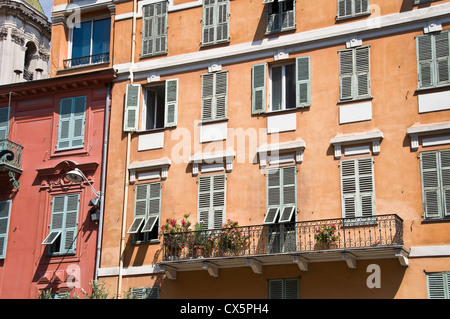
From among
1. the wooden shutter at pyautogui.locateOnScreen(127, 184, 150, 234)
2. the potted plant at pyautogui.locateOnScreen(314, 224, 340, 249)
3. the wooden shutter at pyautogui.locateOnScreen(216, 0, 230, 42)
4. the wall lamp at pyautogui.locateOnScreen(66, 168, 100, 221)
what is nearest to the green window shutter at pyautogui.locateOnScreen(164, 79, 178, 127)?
the wooden shutter at pyautogui.locateOnScreen(216, 0, 230, 42)

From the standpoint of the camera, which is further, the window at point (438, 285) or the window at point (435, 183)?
the window at point (435, 183)

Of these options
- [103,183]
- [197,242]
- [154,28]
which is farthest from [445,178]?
[154,28]

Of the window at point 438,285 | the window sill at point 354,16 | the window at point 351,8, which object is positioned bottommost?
the window at point 438,285

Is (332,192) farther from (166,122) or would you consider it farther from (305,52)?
(166,122)

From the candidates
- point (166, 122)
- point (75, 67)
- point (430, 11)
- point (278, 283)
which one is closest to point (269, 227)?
point (278, 283)

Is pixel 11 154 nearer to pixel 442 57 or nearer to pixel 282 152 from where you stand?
pixel 282 152

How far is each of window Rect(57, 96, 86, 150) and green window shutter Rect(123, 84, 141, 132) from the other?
167 cm

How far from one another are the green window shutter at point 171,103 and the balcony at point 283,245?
12.6 ft

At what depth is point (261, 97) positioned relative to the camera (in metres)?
22.9

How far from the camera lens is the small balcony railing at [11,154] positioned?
82.7 feet

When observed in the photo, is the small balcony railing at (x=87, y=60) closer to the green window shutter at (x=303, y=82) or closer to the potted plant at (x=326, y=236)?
the green window shutter at (x=303, y=82)

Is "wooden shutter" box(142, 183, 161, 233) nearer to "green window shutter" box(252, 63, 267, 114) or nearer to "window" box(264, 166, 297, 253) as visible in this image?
"window" box(264, 166, 297, 253)

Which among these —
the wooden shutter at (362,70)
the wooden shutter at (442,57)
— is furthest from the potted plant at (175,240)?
the wooden shutter at (442,57)

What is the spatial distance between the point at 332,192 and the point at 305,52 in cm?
443
